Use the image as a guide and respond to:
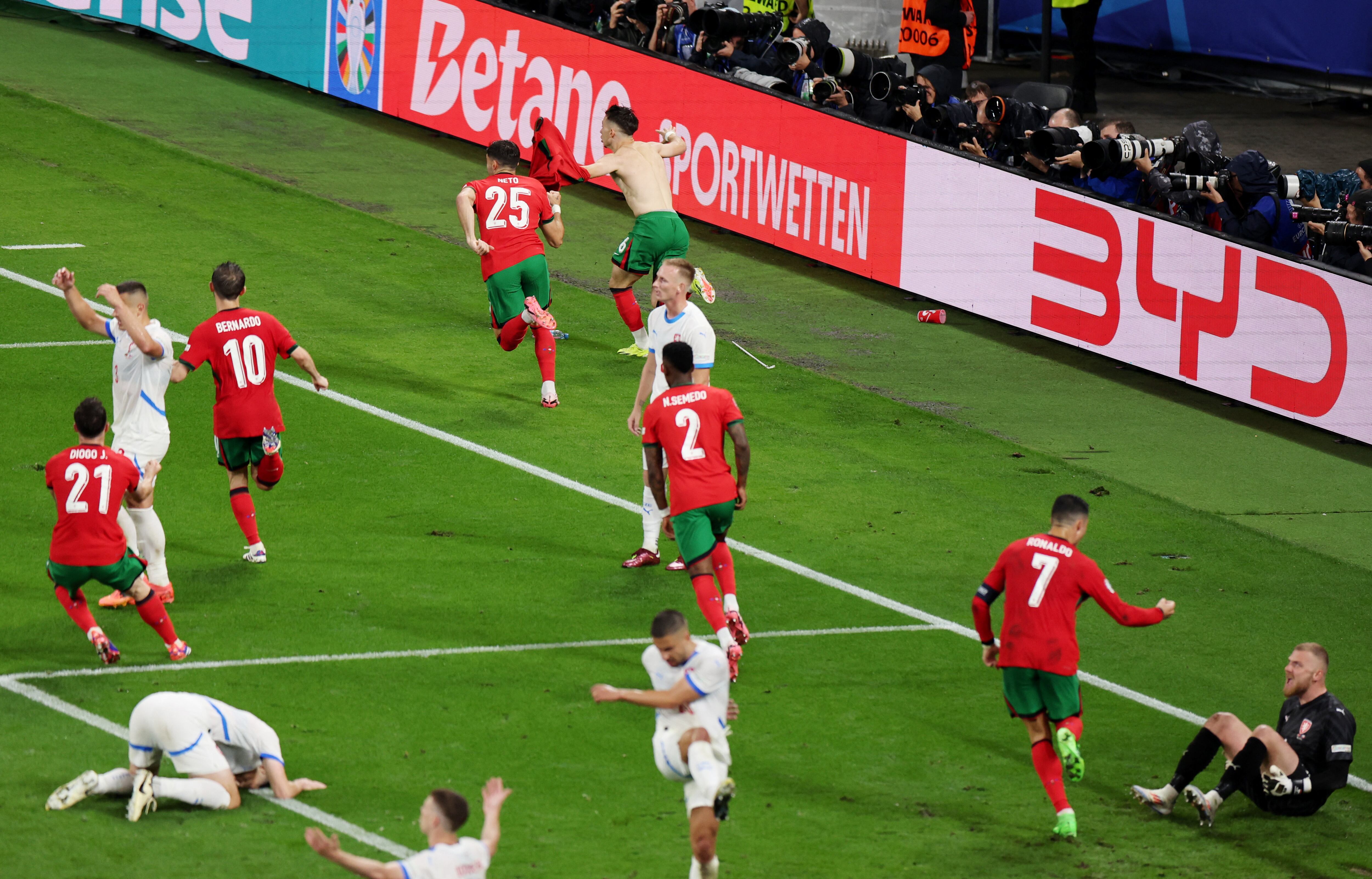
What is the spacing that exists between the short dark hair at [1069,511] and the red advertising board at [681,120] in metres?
A: 11.2

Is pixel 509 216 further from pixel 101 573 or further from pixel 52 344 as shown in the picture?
pixel 101 573

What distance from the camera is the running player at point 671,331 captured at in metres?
12.4

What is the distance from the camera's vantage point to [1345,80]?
3039 centimetres

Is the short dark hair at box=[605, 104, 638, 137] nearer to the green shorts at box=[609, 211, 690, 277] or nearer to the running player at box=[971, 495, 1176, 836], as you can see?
the green shorts at box=[609, 211, 690, 277]

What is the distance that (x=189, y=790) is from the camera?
938cm

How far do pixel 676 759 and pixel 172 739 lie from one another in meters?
2.67

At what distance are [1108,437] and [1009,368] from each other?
2.08m

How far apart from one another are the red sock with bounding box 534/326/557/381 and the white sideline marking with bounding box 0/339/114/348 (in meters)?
4.32

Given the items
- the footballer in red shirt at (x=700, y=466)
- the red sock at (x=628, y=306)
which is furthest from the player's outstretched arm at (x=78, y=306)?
the red sock at (x=628, y=306)

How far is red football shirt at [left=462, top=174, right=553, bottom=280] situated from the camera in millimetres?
16344

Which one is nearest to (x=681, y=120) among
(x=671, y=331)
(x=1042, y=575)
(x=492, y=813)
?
(x=671, y=331)

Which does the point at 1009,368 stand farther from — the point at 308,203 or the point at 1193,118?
the point at 1193,118

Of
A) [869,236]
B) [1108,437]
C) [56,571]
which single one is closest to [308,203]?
[869,236]

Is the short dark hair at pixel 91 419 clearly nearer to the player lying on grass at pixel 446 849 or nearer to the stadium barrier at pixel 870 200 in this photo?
the player lying on grass at pixel 446 849
